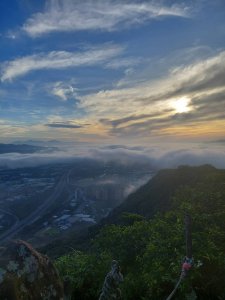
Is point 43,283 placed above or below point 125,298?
above

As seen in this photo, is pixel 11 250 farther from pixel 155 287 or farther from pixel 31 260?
pixel 155 287

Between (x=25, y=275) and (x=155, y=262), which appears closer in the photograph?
(x=25, y=275)

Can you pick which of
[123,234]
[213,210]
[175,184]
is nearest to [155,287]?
[123,234]

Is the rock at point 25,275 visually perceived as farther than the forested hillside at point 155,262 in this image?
No

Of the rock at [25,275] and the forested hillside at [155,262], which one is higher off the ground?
the rock at [25,275]

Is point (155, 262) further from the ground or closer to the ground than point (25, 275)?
closer to the ground

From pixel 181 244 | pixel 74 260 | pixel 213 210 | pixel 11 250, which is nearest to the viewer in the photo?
pixel 11 250

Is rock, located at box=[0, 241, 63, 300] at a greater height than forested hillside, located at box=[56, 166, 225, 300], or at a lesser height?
greater

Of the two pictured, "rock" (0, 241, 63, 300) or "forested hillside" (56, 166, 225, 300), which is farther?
"forested hillside" (56, 166, 225, 300)
